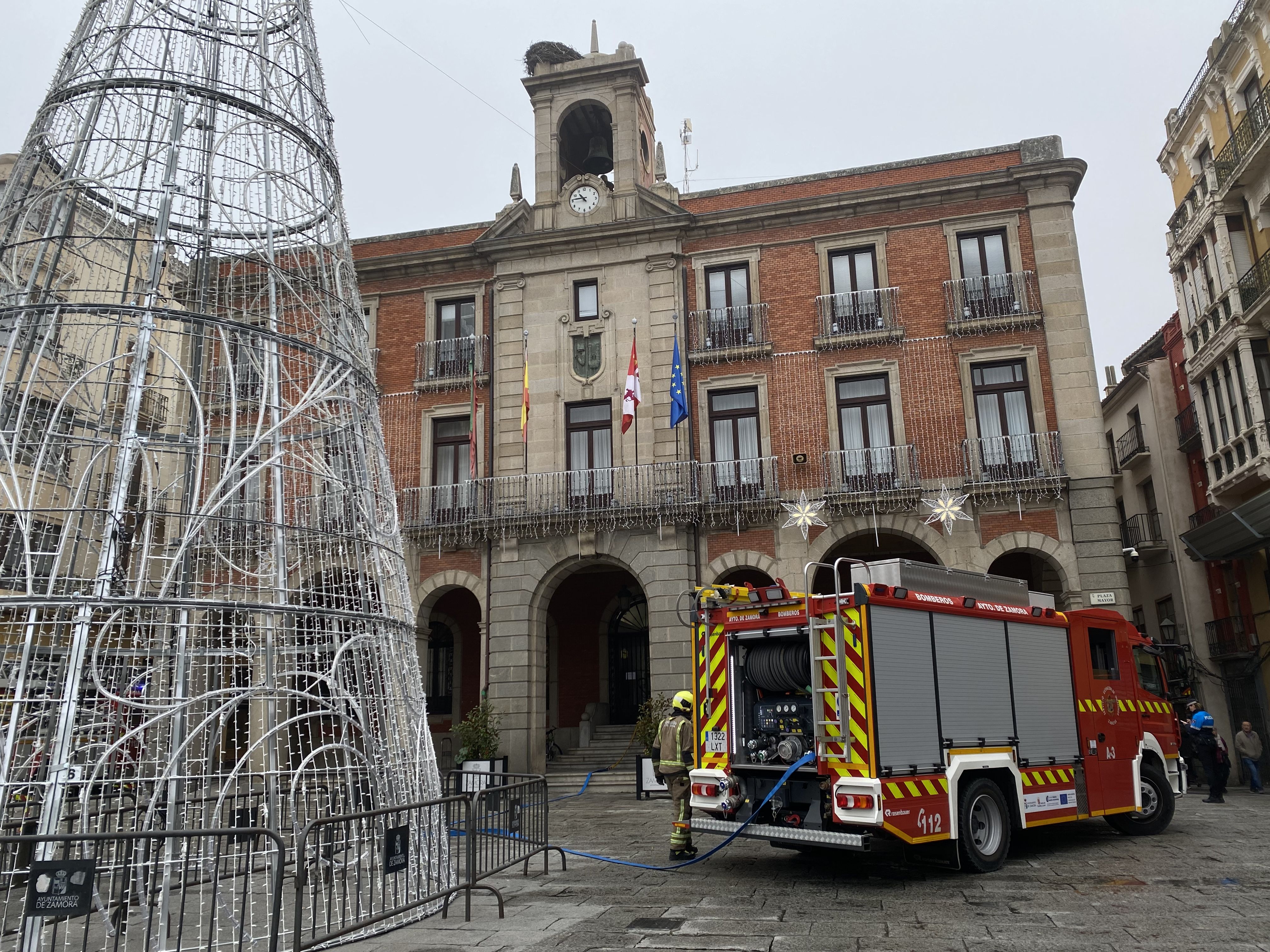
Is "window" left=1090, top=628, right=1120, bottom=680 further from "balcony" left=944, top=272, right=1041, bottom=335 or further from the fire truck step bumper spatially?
"balcony" left=944, top=272, right=1041, bottom=335

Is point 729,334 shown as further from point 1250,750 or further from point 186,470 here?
point 186,470

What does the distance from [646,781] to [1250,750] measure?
11.8m

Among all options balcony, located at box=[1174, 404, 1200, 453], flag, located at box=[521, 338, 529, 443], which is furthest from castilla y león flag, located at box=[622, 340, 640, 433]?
balcony, located at box=[1174, 404, 1200, 453]

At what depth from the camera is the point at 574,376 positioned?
76.0ft

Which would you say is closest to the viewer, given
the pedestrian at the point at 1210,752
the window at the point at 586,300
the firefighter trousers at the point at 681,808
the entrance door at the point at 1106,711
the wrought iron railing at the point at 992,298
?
the firefighter trousers at the point at 681,808

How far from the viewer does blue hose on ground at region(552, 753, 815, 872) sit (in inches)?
387

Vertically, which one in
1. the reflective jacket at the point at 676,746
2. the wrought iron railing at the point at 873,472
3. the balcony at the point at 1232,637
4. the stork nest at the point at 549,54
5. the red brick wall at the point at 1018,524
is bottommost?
the reflective jacket at the point at 676,746

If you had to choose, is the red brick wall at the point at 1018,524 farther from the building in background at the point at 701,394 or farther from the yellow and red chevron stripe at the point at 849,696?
the yellow and red chevron stripe at the point at 849,696

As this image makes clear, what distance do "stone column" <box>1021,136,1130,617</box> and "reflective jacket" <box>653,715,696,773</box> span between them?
11.5m

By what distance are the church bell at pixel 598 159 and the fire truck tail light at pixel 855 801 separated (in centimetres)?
1990

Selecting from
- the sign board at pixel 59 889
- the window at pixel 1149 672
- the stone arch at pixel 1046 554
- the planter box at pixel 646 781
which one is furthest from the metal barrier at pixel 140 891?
the stone arch at pixel 1046 554

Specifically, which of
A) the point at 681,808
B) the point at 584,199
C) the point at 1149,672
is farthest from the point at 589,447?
the point at 1149,672

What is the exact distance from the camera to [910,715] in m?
9.66

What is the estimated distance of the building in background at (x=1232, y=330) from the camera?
20734 millimetres
